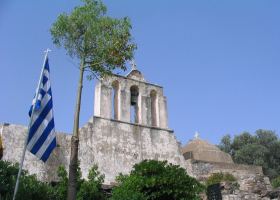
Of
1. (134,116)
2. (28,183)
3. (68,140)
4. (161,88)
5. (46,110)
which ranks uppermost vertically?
(161,88)

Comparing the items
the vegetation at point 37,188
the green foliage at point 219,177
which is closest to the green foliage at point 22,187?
the vegetation at point 37,188

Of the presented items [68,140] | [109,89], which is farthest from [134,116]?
[68,140]

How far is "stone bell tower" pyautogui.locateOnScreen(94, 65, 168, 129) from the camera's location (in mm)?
20969

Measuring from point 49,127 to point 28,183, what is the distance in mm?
3965

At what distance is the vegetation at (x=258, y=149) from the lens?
36406 mm

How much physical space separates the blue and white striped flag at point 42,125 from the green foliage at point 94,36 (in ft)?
6.59

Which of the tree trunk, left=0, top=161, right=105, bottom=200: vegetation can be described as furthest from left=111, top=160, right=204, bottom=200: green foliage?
the tree trunk

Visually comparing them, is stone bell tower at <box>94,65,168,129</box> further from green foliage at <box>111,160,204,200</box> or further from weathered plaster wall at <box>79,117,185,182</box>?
green foliage at <box>111,160,204,200</box>

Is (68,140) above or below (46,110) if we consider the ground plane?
above

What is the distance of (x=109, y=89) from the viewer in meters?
21.3

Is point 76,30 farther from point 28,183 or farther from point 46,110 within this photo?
point 28,183

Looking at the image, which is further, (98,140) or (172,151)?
(172,151)

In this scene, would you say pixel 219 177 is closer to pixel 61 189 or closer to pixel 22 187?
pixel 61 189

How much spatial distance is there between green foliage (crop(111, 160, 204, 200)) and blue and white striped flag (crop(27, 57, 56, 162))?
4305mm
